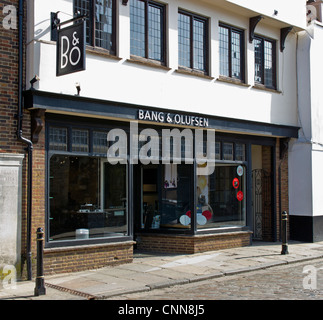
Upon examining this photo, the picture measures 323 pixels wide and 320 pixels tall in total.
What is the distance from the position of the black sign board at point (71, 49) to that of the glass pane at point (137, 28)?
7.99ft

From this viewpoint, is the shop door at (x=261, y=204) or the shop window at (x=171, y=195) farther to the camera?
the shop door at (x=261, y=204)

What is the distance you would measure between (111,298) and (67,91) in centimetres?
446

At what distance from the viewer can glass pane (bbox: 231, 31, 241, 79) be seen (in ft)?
48.2

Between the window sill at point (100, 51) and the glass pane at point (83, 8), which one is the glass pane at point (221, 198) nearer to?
the window sill at point (100, 51)

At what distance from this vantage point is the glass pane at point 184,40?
43.2ft

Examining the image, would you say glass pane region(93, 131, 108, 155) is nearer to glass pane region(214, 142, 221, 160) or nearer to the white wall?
glass pane region(214, 142, 221, 160)

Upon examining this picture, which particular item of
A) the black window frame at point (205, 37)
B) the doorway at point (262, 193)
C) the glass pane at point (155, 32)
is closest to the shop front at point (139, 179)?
the doorway at point (262, 193)

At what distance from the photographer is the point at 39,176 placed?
404 inches

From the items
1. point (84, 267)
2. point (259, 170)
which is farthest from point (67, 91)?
point (259, 170)

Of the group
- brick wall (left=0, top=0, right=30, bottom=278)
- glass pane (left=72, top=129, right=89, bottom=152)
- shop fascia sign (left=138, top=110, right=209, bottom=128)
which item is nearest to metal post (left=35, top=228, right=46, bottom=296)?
brick wall (left=0, top=0, right=30, bottom=278)

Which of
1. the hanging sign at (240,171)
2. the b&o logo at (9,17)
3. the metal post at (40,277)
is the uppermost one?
the b&o logo at (9,17)

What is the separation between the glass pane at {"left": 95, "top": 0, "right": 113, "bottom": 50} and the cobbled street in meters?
5.77

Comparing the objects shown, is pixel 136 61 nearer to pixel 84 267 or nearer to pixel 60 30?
pixel 60 30
